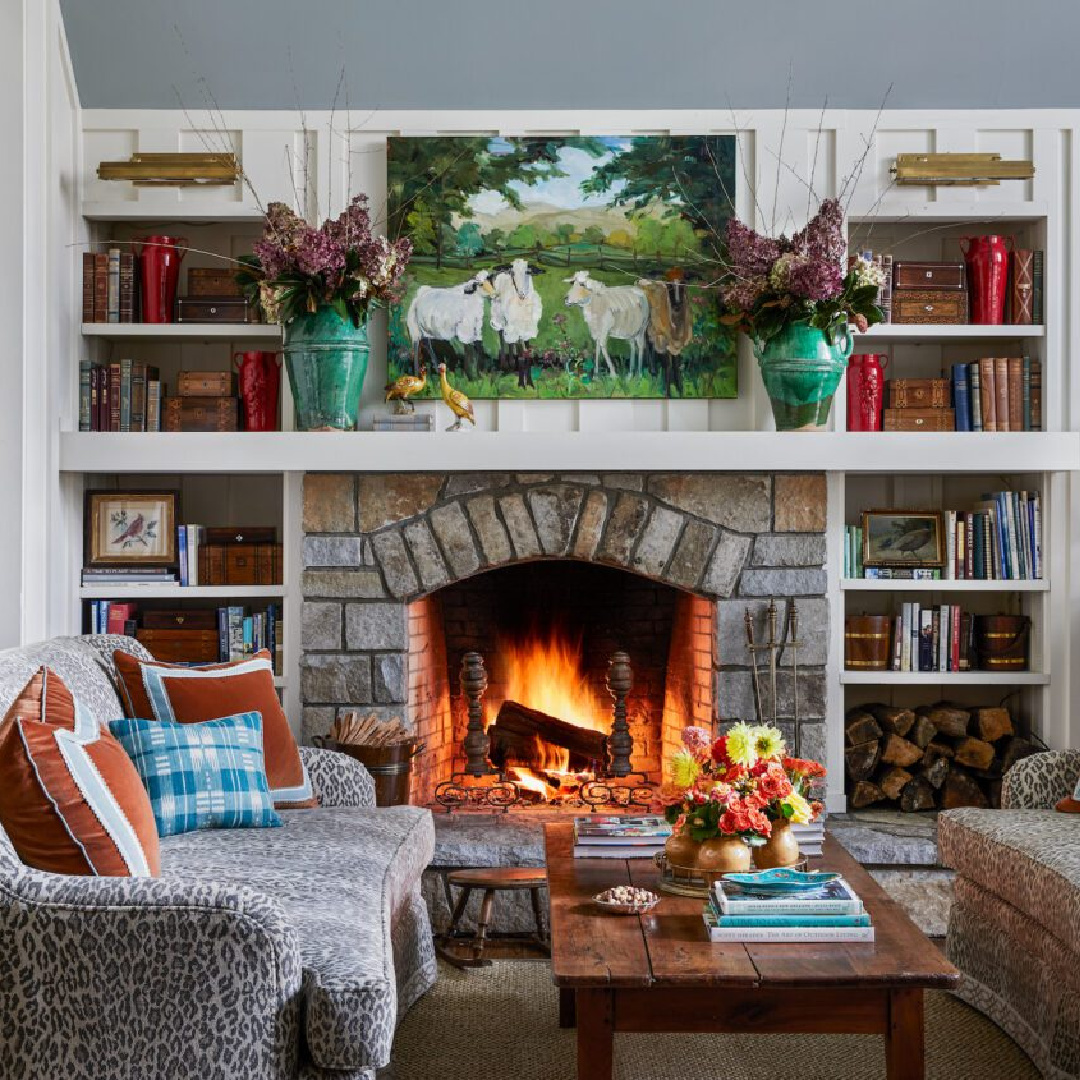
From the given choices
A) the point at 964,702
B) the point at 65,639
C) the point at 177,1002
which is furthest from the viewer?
the point at 964,702

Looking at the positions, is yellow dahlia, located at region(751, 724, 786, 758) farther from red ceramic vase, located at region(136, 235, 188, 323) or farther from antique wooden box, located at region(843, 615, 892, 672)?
red ceramic vase, located at region(136, 235, 188, 323)

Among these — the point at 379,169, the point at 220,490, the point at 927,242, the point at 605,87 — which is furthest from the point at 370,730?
the point at 927,242

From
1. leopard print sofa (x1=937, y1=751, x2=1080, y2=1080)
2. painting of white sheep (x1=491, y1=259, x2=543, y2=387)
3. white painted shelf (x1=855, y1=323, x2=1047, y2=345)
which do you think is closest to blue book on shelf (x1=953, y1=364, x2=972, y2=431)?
white painted shelf (x1=855, y1=323, x2=1047, y2=345)

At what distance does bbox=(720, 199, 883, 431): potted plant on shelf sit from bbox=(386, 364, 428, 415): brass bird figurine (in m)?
1.02

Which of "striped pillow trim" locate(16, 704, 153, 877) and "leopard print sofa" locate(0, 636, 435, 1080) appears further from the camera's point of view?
"striped pillow trim" locate(16, 704, 153, 877)

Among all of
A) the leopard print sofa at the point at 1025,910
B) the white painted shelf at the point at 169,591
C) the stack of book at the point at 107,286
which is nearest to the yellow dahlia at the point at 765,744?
the leopard print sofa at the point at 1025,910

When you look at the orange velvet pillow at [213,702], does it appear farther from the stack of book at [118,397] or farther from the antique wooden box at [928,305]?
the antique wooden box at [928,305]

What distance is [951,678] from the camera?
4.61 m

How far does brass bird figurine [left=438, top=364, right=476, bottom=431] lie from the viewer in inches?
174

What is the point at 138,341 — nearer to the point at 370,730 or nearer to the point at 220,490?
the point at 220,490

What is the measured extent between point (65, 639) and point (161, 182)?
5.61ft

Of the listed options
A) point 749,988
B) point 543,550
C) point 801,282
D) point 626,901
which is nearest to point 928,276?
point 801,282

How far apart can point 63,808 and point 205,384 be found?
7.86 feet

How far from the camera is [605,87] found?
4.58 m
